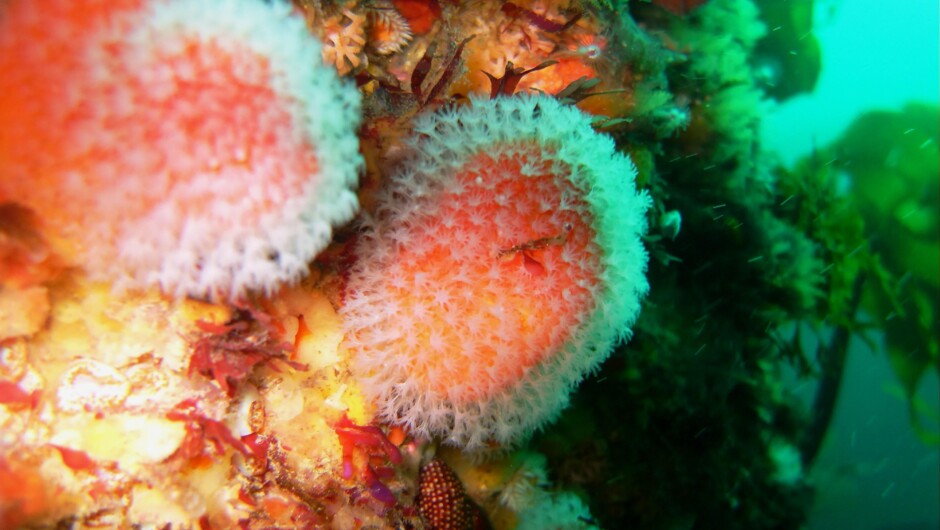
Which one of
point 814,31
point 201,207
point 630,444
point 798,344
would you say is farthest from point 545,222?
point 814,31

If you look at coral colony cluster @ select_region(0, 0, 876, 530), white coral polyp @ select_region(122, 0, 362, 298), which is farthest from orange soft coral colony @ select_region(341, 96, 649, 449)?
white coral polyp @ select_region(122, 0, 362, 298)

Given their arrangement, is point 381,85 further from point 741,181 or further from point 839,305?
point 839,305

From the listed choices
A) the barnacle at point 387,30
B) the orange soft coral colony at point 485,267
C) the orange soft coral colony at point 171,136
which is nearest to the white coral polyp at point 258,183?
the orange soft coral colony at point 171,136

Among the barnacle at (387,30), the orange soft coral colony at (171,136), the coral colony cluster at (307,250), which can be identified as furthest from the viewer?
the barnacle at (387,30)

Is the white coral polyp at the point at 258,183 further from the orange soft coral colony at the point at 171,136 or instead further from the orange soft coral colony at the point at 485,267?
the orange soft coral colony at the point at 485,267

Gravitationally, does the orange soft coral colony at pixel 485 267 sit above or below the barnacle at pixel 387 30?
below

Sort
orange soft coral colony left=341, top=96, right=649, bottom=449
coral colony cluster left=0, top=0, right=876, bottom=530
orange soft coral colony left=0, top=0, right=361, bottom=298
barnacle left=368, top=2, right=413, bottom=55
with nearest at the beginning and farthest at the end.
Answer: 1. orange soft coral colony left=0, top=0, right=361, bottom=298
2. coral colony cluster left=0, top=0, right=876, bottom=530
3. orange soft coral colony left=341, top=96, right=649, bottom=449
4. barnacle left=368, top=2, right=413, bottom=55

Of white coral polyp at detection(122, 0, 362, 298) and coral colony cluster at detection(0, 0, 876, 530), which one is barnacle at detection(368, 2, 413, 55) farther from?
white coral polyp at detection(122, 0, 362, 298)

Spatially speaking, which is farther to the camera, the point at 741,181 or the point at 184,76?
the point at 741,181

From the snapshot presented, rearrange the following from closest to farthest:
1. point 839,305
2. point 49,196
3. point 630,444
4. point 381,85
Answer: point 49,196 → point 381,85 → point 630,444 → point 839,305
